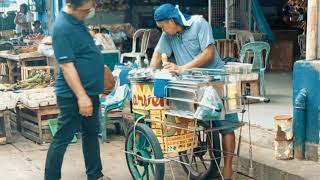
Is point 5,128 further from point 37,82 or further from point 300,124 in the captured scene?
point 300,124

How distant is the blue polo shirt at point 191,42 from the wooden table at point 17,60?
18.0 feet

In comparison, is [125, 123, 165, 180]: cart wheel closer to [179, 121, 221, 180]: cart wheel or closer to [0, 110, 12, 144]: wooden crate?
[179, 121, 221, 180]: cart wheel

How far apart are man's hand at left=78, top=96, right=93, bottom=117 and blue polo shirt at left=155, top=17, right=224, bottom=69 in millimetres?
1071

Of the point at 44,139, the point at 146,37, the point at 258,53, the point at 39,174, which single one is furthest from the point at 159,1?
the point at 39,174

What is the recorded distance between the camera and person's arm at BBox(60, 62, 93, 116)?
179 inches

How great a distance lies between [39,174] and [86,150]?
1.20m

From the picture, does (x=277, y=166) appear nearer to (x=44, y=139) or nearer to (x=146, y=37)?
(x=44, y=139)

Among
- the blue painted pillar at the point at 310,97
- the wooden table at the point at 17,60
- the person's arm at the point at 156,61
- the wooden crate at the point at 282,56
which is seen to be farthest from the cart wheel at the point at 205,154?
the wooden crate at the point at 282,56

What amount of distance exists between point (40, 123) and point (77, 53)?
2.83 m

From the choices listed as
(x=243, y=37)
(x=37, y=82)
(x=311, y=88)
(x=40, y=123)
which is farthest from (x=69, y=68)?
(x=243, y=37)

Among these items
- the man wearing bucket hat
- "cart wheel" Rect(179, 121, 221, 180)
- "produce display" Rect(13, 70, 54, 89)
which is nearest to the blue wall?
the man wearing bucket hat

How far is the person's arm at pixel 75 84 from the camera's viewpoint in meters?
4.55

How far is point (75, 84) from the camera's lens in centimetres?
454

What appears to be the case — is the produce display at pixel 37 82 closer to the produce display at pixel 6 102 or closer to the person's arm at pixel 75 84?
the produce display at pixel 6 102
